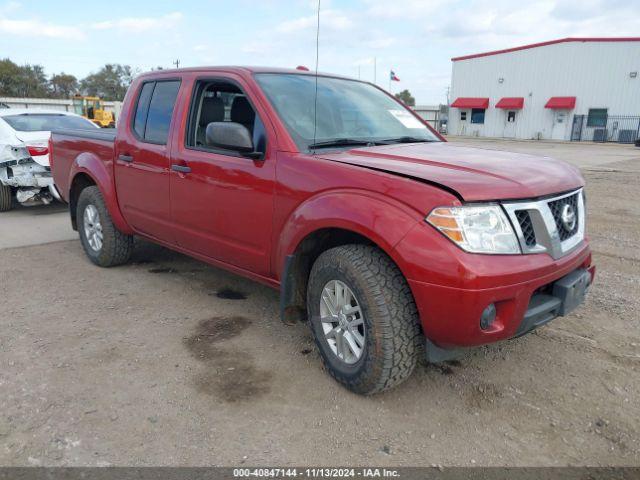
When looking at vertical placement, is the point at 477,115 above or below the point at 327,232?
above

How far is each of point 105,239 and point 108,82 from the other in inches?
3380

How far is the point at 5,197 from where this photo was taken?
8047 millimetres

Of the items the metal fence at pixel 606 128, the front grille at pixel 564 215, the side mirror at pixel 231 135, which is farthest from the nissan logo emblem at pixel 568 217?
the metal fence at pixel 606 128

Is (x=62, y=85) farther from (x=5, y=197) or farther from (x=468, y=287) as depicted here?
(x=468, y=287)

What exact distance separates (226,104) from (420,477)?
282 cm

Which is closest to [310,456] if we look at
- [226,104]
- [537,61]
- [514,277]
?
[514,277]

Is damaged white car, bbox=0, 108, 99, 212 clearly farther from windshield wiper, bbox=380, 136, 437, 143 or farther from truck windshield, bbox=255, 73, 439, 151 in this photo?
windshield wiper, bbox=380, 136, 437, 143

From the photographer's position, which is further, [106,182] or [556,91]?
[556,91]

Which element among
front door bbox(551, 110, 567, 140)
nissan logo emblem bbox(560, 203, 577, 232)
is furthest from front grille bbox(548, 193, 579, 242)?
front door bbox(551, 110, 567, 140)

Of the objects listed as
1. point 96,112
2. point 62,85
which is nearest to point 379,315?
point 96,112

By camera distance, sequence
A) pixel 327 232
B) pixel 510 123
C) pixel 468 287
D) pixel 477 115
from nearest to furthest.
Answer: pixel 468 287 < pixel 327 232 < pixel 510 123 < pixel 477 115

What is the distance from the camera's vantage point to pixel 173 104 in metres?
4.14

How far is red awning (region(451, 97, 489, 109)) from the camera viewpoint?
4326cm

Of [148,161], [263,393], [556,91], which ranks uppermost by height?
[556,91]
